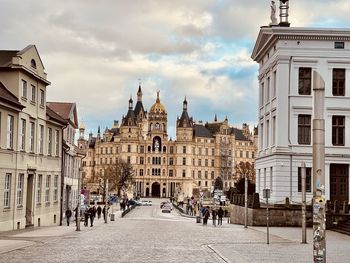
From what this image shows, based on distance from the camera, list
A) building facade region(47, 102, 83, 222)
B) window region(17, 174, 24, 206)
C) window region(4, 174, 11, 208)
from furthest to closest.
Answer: building facade region(47, 102, 83, 222), window region(17, 174, 24, 206), window region(4, 174, 11, 208)

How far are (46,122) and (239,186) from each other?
53851mm

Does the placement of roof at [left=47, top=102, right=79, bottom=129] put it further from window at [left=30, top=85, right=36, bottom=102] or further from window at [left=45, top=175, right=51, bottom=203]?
window at [left=30, top=85, right=36, bottom=102]

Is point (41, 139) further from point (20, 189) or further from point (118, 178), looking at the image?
point (118, 178)

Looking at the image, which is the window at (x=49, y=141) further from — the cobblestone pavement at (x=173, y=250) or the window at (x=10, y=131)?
the cobblestone pavement at (x=173, y=250)

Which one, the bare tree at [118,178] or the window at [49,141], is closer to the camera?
the window at [49,141]

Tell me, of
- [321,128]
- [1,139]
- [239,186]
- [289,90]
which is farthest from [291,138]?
[239,186]

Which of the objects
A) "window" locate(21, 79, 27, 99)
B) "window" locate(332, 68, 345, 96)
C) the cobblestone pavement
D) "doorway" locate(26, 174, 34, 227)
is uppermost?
"window" locate(332, 68, 345, 96)

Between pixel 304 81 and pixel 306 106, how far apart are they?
1.80 metres

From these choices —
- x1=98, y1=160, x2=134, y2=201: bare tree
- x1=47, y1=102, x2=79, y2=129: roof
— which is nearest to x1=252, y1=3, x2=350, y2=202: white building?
x1=47, y1=102, x2=79, y2=129: roof

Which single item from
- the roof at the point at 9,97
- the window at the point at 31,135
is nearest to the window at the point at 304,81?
the window at the point at 31,135

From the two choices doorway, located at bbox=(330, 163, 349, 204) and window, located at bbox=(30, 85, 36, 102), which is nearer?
window, located at bbox=(30, 85, 36, 102)

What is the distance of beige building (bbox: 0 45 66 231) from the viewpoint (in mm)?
38531

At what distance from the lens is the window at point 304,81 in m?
48.7

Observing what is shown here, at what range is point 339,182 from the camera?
48.6 meters
